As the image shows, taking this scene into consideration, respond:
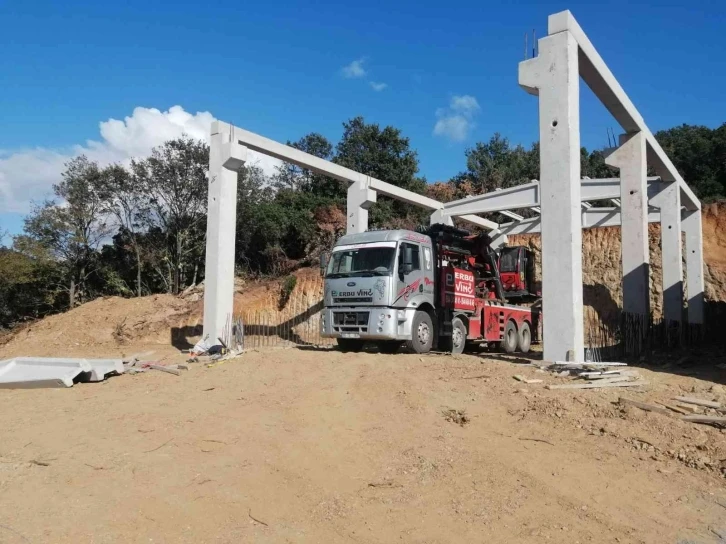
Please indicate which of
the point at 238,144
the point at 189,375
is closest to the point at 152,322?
the point at 238,144

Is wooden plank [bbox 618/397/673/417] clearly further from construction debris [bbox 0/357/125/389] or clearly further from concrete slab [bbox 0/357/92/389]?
concrete slab [bbox 0/357/92/389]

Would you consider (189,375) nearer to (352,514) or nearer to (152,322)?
(352,514)

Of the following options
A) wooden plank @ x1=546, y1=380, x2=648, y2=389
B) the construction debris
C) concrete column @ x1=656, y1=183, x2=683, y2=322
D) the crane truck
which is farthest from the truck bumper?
concrete column @ x1=656, y1=183, x2=683, y2=322

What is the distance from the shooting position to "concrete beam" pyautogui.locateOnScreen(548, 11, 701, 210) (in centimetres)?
1074

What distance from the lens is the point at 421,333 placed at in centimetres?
1316

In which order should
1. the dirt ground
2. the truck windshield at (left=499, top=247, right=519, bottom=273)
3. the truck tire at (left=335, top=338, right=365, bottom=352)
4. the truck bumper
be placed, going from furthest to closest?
the truck windshield at (left=499, top=247, right=519, bottom=273)
the truck tire at (left=335, top=338, right=365, bottom=352)
the truck bumper
the dirt ground

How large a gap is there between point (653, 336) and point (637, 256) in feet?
7.16

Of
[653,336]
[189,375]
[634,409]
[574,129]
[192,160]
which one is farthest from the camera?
[192,160]

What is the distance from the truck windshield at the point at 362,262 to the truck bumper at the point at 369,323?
2.74 ft

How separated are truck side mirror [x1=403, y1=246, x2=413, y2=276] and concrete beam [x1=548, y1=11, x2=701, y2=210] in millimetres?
5369

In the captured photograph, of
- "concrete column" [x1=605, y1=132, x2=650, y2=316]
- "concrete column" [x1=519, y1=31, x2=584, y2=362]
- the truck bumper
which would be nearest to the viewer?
"concrete column" [x1=519, y1=31, x2=584, y2=362]

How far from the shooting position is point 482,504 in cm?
504

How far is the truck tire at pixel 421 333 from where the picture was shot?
12828 mm

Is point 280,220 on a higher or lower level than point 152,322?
higher
